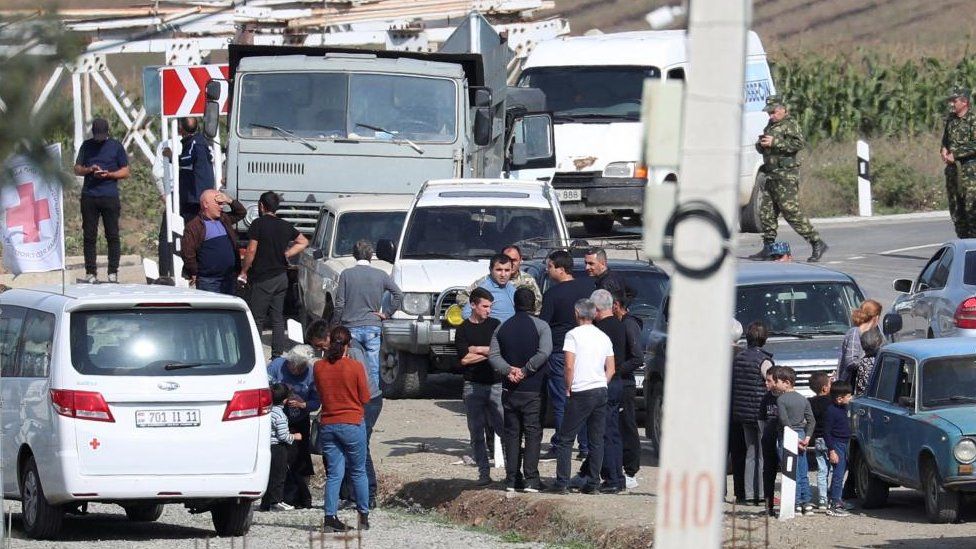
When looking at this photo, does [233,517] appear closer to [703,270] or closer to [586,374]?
[586,374]

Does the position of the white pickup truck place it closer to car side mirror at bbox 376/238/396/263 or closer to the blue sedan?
car side mirror at bbox 376/238/396/263

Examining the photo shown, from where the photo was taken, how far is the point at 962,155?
22.7m

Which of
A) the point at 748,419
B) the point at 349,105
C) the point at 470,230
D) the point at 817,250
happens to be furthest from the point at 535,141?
the point at 748,419

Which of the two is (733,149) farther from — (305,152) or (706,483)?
(305,152)

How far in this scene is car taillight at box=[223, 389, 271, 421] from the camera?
12.5 m

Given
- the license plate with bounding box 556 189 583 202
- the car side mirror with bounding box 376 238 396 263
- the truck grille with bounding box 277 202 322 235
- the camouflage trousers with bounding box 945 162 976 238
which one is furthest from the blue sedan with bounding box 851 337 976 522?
the license plate with bounding box 556 189 583 202

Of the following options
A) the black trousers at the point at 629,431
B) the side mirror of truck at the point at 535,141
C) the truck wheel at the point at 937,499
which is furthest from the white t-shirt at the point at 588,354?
the side mirror of truck at the point at 535,141

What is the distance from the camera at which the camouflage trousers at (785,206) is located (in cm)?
2438

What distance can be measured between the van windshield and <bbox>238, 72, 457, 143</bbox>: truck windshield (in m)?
8.91

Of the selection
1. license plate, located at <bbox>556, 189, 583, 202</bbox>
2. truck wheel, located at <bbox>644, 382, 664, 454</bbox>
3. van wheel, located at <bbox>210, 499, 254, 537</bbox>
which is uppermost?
license plate, located at <bbox>556, 189, 583, 202</bbox>

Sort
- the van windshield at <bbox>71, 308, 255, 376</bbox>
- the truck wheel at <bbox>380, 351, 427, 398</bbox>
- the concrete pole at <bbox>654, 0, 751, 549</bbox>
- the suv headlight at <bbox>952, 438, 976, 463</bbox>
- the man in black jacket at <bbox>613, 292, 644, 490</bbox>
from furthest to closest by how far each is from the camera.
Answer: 1. the truck wheel at <bbox>380, 351, 427, 398</bbox>
2. the man in black jacket at <bbox>613, 292, 644, 490</bbox>
3. the suv headlight at <bbox>952, 438, 976, 463</bbox>
4. the van windshield at <bbox>71, 308, 255, 376</bbox>
5. the concrete pole at <bbox>654, 0, 751, 549</bbox>

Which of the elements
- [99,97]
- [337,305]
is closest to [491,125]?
[337,305]

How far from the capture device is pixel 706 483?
655cm

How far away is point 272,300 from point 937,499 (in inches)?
312
